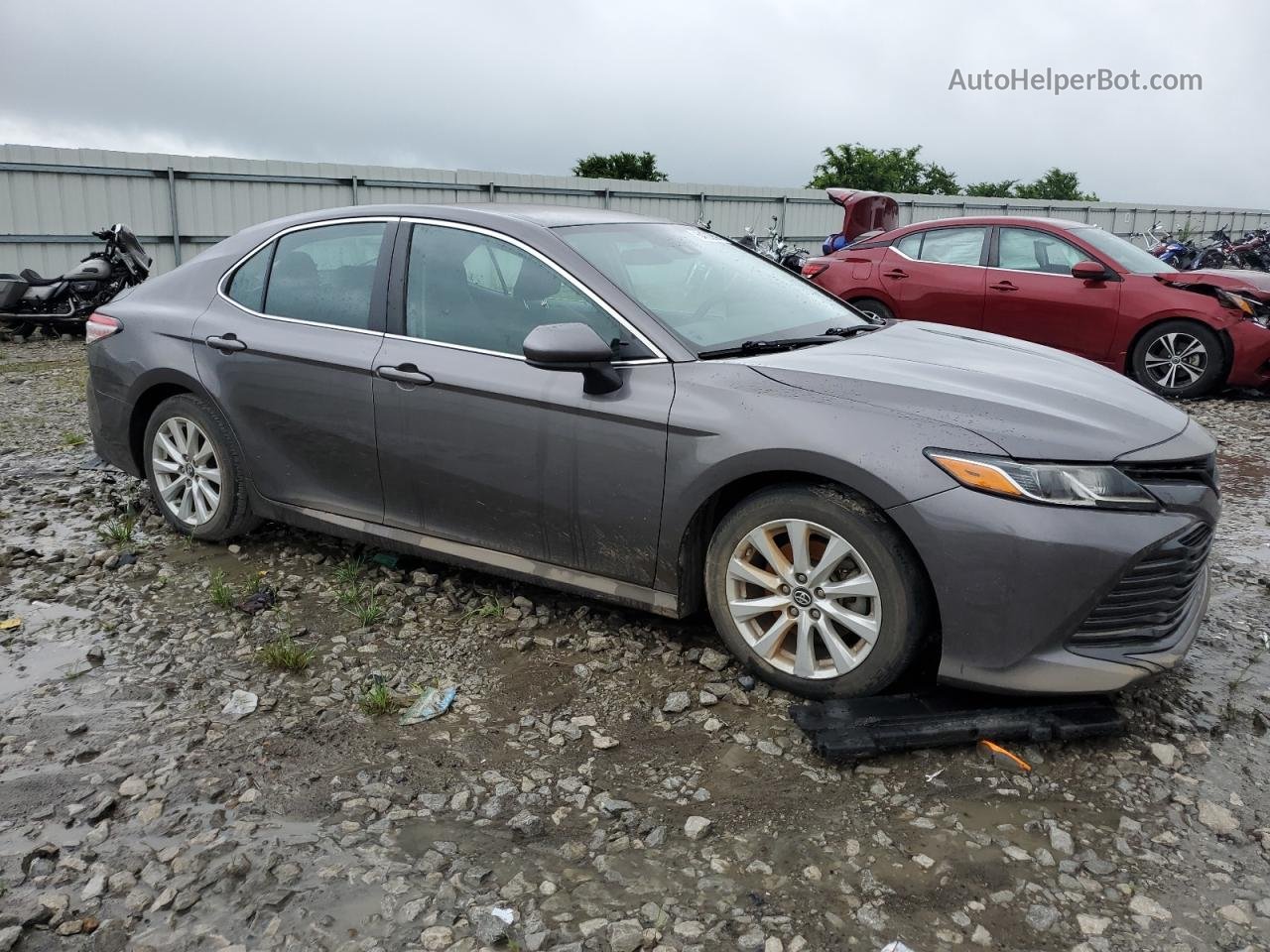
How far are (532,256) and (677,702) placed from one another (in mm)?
1709

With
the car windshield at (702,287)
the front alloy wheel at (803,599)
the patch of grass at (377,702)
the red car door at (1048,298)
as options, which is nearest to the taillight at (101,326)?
the car windshield at (702,287)

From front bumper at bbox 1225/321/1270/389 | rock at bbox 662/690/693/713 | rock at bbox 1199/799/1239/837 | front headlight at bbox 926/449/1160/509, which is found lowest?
rock at bbox 662/690/693/713

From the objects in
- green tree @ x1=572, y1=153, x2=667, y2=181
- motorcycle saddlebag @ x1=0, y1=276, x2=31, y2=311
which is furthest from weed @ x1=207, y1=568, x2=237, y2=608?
green tree @ x1=572, y1=153, x2=667, y2=181

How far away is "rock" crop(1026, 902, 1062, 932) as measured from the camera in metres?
2.45

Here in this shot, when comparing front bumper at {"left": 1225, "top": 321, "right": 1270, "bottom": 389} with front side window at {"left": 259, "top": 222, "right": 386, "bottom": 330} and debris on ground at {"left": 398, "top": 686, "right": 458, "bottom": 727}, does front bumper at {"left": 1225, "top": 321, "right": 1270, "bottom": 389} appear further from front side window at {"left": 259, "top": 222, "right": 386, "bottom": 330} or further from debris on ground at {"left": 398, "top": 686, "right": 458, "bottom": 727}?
debris on ground at {"left": 398, "top": 686, "right": 458, "bottom": 727}

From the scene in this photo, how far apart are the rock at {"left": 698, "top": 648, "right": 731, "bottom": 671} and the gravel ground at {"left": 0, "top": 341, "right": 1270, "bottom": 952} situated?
15 millimetres

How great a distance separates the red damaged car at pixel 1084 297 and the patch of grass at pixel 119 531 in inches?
269

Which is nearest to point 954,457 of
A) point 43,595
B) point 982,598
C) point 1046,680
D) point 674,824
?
point 982,598

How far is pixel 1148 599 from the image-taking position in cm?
312

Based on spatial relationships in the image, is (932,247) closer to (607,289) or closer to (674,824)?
(607,289)

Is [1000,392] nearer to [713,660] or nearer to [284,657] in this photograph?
[713,660]

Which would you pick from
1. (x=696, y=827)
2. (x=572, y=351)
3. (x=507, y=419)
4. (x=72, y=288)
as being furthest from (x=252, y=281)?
(x=72, y=288)

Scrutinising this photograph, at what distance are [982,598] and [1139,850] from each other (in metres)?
0.76

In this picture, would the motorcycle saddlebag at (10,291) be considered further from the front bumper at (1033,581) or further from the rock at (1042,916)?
the rock at (1042,916)
